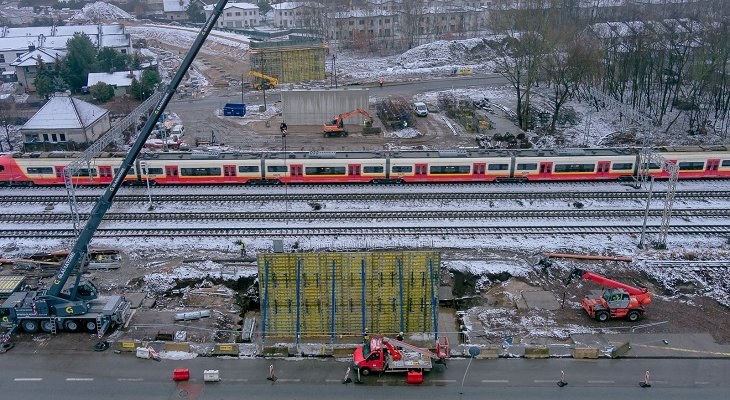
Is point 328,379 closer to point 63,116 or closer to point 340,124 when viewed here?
point 340,124

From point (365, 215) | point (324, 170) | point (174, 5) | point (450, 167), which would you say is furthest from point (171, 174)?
point (174, 5)

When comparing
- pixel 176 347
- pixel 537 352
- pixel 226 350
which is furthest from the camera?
pixel 176 347

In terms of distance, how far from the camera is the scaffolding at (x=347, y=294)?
23.7 meters

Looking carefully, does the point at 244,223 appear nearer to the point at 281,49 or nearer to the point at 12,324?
the point at 12,324

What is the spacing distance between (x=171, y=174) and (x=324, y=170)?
390 inches

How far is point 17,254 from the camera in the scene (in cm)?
3070

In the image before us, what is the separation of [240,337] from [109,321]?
5.25 metres

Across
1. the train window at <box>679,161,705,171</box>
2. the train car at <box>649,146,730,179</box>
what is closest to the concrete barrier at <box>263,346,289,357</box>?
the train car at <box>649,146,730,179</box>

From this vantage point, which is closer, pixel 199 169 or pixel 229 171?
pixel 199 169

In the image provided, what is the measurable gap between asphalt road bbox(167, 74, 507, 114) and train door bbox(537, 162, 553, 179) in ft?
94.5

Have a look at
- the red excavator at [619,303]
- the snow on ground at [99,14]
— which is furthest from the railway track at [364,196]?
the snow on ground at [99,14]

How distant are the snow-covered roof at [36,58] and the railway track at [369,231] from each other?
41.4m

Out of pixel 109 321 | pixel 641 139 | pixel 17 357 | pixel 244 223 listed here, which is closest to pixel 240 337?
pixel 109 321

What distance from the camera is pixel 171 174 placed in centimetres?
3853
